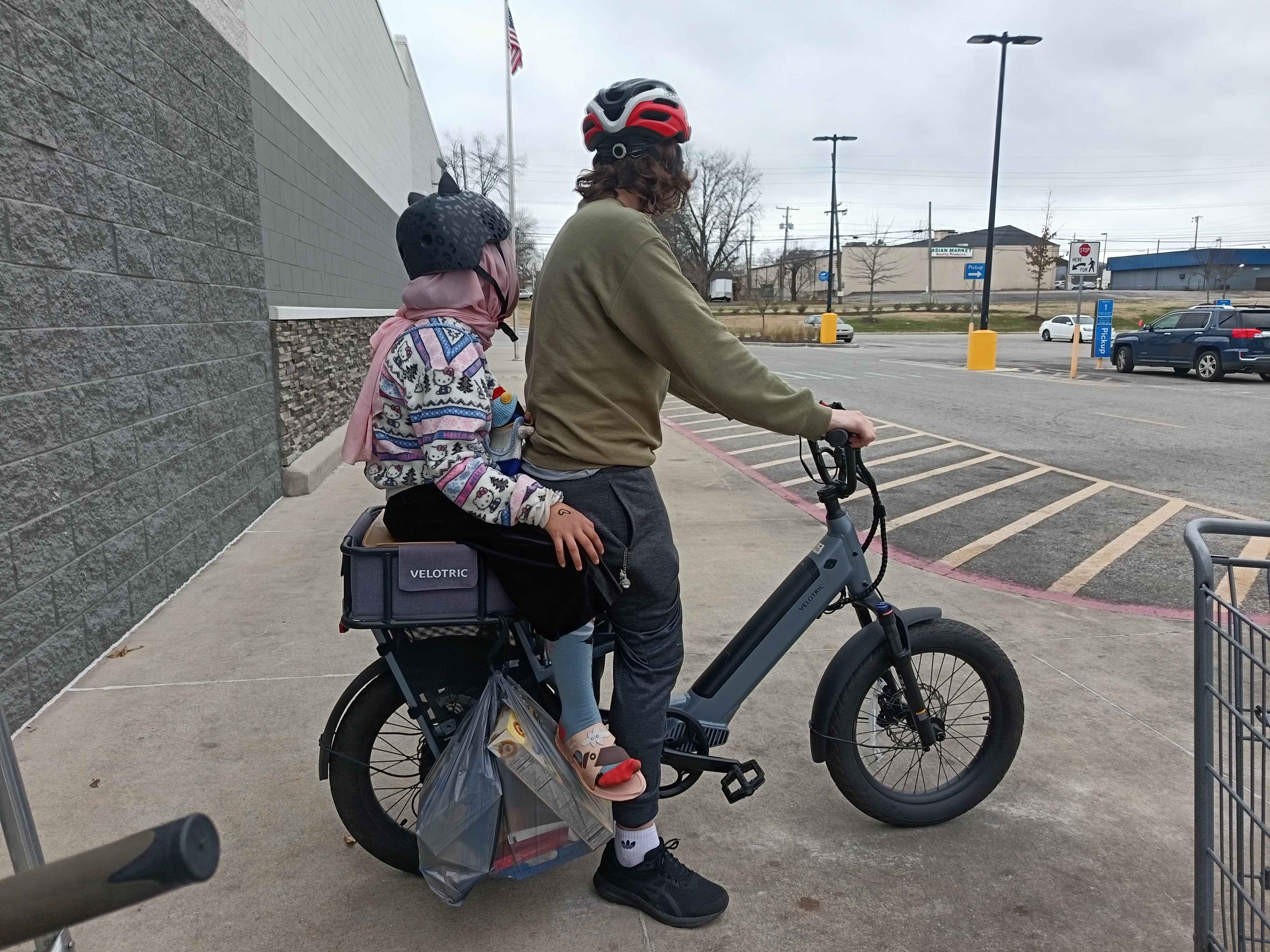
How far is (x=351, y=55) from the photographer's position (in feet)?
39.9

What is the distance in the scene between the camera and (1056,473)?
884cm

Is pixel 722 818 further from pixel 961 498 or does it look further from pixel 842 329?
pixel 842 329

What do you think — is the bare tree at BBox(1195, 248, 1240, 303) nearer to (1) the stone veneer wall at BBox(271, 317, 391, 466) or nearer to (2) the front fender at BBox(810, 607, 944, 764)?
(1) the stone veneer wall at BBox(271, 317, 391, 466)

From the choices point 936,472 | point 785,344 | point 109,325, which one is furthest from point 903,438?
point 785,344

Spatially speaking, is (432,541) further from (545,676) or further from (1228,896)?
(1228,896)

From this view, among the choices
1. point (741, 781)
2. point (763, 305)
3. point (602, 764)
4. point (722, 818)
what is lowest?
point (722, 818)

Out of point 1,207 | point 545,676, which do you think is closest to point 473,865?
point 545,676

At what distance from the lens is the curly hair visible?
2.32 meters

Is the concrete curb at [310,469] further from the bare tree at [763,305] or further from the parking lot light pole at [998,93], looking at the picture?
the bare tree at [763,305]

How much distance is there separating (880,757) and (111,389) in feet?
11.9

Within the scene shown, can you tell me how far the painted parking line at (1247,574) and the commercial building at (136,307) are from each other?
5517 millimetres

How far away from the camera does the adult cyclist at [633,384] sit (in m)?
2.21

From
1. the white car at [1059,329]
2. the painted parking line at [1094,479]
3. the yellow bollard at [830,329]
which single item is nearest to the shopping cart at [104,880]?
the painted parking line at [1094,479]

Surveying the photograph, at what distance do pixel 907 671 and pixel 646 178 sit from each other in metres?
1.60
